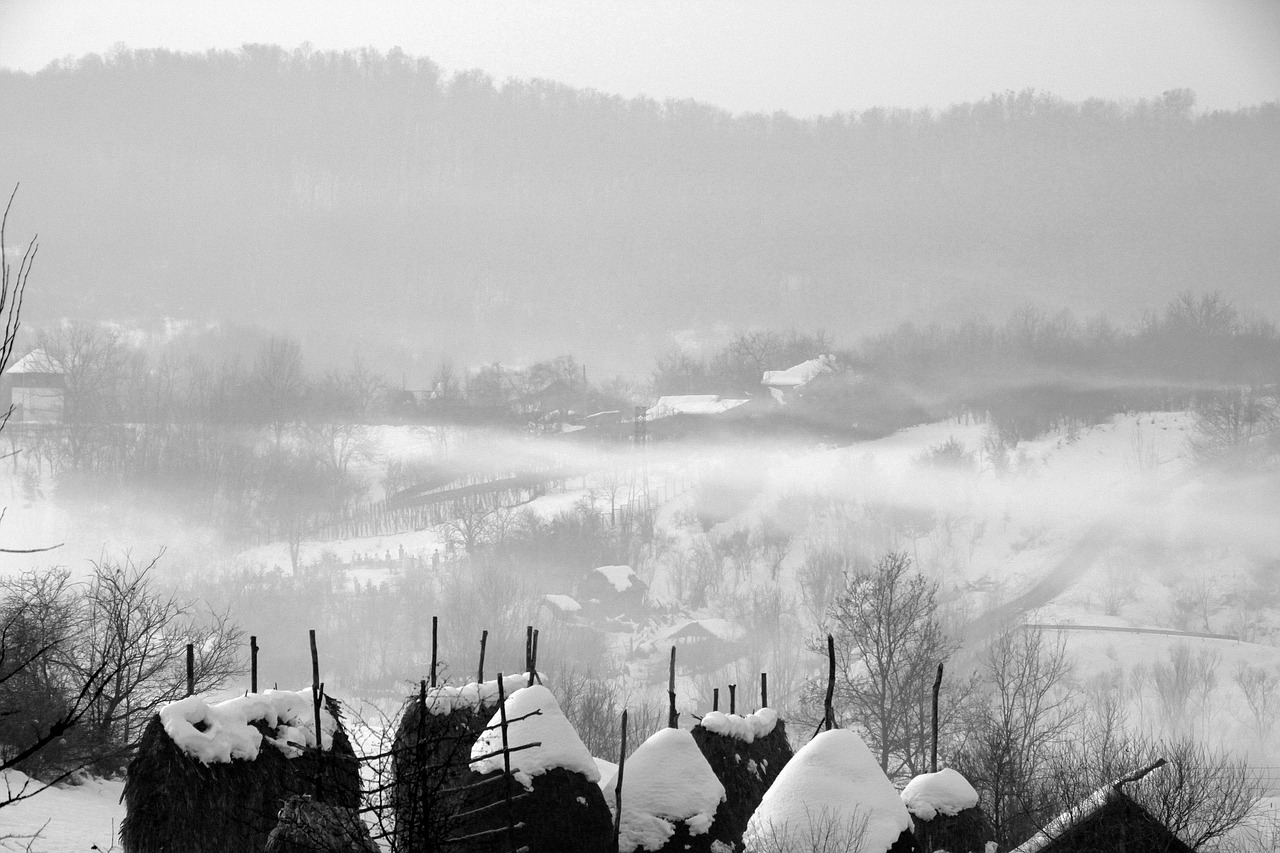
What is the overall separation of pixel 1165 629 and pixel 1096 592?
696cm

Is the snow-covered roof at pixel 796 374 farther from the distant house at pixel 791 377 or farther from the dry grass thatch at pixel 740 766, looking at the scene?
the dry grass thatch at pixel 740 766

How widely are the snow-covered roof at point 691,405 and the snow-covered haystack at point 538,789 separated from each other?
3928 inches

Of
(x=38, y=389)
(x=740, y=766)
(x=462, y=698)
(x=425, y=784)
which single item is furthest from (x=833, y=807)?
(x=38, y=389)

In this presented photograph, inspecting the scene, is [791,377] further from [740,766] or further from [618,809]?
[618,809]

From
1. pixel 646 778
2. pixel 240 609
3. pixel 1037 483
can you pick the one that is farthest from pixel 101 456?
pixel 646 778

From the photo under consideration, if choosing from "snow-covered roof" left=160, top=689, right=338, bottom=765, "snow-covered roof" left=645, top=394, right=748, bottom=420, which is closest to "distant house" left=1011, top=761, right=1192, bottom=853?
"snow-covered roof" left=160, top=689, right=338, bottom=765

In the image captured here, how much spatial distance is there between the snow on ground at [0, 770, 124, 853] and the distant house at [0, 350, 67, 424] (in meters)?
91.8

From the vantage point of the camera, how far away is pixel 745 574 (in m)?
93.4

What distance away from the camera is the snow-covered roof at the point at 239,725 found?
16.3 meters

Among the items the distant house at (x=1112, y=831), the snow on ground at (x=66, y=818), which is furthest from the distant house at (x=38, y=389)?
the distant house at (x=1112, y=831)

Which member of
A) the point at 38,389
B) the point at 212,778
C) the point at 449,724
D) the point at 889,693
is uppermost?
the point at 38,389

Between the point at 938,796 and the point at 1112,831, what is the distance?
2.44 metres

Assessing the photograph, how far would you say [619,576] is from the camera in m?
87.9

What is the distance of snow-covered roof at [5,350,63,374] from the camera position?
4390 inches
